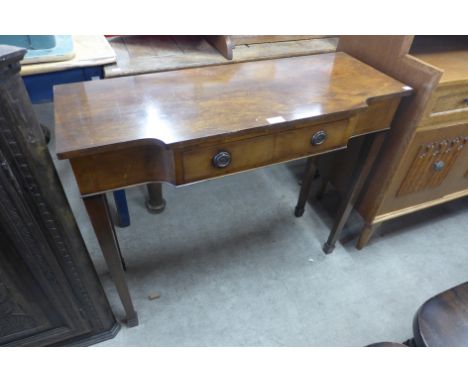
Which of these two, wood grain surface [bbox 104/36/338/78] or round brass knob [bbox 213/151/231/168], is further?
wood grain surface [bbox 104/36/338/78]

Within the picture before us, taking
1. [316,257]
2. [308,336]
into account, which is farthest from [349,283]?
[308,336]

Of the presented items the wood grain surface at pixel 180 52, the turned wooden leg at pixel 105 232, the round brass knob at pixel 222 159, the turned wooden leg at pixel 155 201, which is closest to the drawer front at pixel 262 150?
the round brass knob at pixel 222 159

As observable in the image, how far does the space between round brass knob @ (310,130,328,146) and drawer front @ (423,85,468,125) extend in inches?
15.1

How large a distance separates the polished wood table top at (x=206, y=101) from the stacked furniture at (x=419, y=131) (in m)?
0.07

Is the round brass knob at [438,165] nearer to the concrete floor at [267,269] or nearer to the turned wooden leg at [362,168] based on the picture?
the turned wooden leg at [362,168]

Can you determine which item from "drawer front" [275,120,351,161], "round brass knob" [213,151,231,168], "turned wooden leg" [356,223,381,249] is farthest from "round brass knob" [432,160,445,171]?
"round brass knob" [213,151,231,168]

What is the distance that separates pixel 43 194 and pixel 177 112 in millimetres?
339

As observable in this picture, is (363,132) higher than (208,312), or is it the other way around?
(363,132)

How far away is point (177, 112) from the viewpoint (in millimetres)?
778

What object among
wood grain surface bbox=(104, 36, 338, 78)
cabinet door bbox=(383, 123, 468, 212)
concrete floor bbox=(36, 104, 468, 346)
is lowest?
concrete floor bbox=(36, 104, 468, 346)

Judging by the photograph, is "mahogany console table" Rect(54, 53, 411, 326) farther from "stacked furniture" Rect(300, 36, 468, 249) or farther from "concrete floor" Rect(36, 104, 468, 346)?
"concrete floor" Rect(36, 104, 468, 346)

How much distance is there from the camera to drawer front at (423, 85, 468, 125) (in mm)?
984

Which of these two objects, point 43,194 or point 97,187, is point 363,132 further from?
point 43,194

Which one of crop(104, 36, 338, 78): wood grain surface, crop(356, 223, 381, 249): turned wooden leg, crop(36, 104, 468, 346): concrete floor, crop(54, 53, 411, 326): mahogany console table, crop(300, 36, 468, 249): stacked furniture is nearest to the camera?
crop(54, 53, 411, 326): mahogany console table
